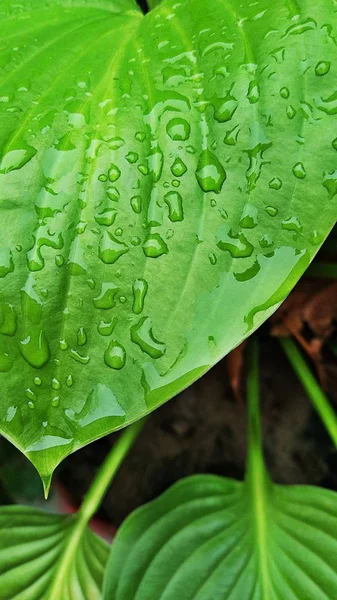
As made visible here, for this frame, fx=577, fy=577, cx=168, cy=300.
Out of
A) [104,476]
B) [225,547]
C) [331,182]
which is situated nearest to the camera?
[331,182]

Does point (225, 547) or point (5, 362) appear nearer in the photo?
point (5, 362)

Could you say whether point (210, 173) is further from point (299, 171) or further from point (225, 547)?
point (225, 547)

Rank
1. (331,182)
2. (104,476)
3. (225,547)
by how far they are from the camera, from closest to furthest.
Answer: (331,182) < (225,547) < (104,476)

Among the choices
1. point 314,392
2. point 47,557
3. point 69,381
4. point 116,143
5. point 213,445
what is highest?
point 116,143

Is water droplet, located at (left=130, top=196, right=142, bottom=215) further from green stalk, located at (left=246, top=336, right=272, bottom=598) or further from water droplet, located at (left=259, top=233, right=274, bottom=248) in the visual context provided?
green stalk, located at (left=246, top=336, right=272, bottom=598)

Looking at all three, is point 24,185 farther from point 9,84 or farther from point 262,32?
point 262,32

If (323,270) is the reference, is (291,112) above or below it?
above

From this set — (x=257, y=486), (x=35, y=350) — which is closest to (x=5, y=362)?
(x=35, y=350)
